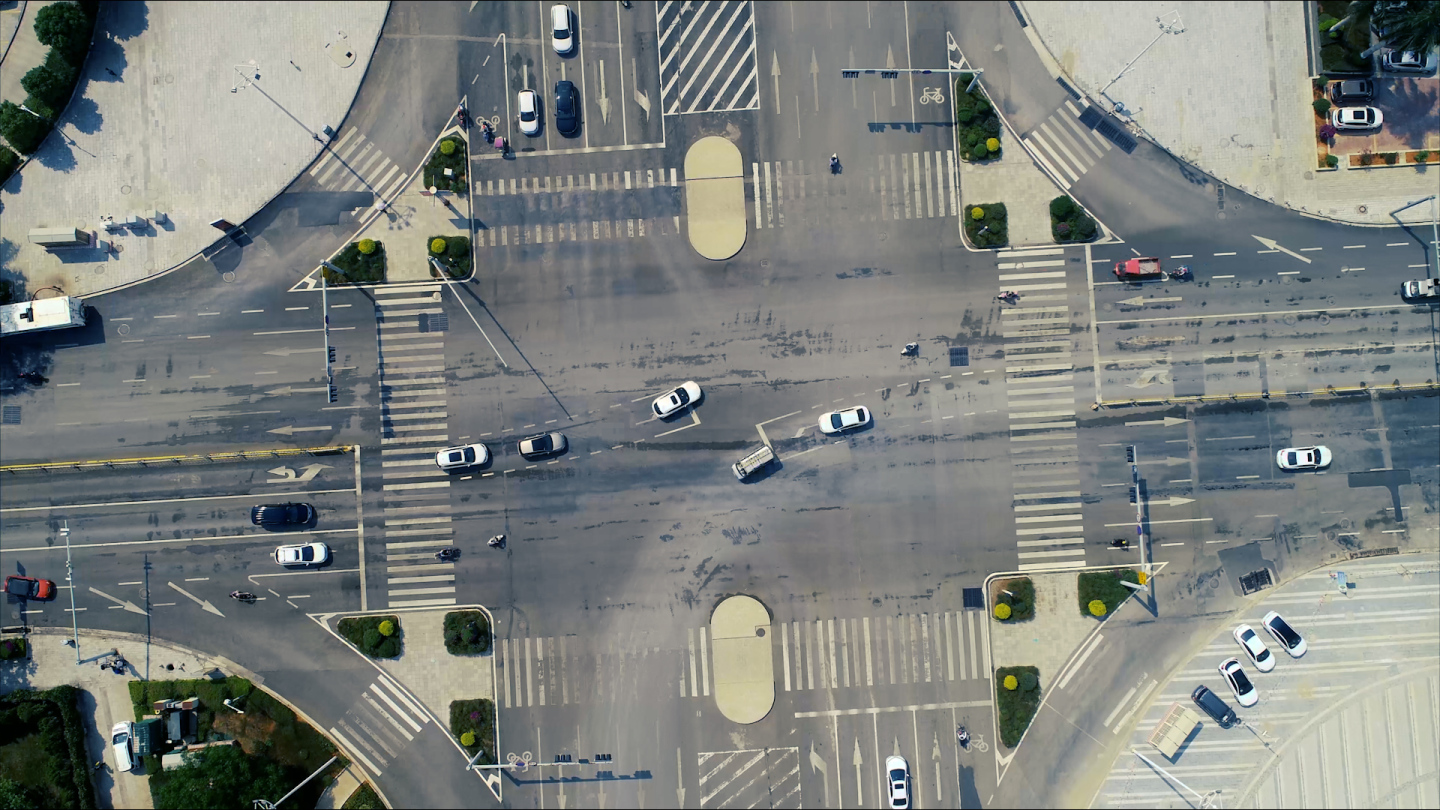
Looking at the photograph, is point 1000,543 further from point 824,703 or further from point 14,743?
point 14,743

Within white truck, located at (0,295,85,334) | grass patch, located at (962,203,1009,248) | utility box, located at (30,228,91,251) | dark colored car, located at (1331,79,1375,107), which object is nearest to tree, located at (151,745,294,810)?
white truck, located at (0,295,85,334)

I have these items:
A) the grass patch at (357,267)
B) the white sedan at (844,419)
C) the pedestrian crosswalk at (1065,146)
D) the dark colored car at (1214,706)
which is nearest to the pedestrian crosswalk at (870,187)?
the pedestrian crosswalk at (1065,146)

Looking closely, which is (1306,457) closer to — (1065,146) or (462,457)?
(1065,146)

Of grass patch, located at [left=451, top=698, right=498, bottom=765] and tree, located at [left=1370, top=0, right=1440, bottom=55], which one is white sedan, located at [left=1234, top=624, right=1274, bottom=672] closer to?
tree, located at [left=1370, top=0, right=1440, bottom=55]

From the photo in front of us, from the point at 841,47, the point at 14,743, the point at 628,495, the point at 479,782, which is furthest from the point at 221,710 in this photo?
the point at 841,47

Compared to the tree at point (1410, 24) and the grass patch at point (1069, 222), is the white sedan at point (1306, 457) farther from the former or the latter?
the tree at point (1410, 24)

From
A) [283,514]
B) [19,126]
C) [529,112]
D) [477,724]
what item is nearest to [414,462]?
[283,514]
